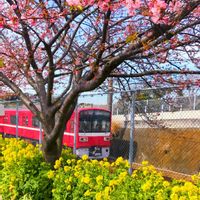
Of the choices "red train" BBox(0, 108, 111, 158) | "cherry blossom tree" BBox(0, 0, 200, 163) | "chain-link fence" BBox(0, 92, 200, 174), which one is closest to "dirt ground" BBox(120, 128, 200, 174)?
"chain-link fence" BBox(0, 92, 200, 174)

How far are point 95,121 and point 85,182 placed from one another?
31.0 feet

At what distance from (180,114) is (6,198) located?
540 centimetres

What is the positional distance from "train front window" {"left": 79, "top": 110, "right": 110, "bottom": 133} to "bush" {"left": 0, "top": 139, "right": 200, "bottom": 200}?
6545 millimetres

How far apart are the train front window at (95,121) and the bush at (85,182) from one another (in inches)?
258

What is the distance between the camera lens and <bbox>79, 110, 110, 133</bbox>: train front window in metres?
13.1

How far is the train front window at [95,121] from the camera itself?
13086 millimetres

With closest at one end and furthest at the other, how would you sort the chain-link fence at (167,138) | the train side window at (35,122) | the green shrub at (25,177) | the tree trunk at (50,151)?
the green shrub at (25,177) → the tree trunk at (50,151) → the chain-link fence at (167,138) → the train side window at (35,122)

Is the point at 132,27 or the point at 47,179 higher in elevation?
the point at 132,27

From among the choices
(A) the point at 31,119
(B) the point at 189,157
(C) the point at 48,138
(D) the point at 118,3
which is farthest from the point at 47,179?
(A) the point at 31,119

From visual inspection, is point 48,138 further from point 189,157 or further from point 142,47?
point 189,157

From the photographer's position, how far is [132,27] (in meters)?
5.08

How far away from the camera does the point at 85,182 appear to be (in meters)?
4.03

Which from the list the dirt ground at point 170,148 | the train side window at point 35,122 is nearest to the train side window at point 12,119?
the train side window at point 35,122

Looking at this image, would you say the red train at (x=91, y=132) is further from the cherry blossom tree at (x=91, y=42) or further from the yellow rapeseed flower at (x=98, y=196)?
the yellow rapeseed flower at (x=98, y=196)
